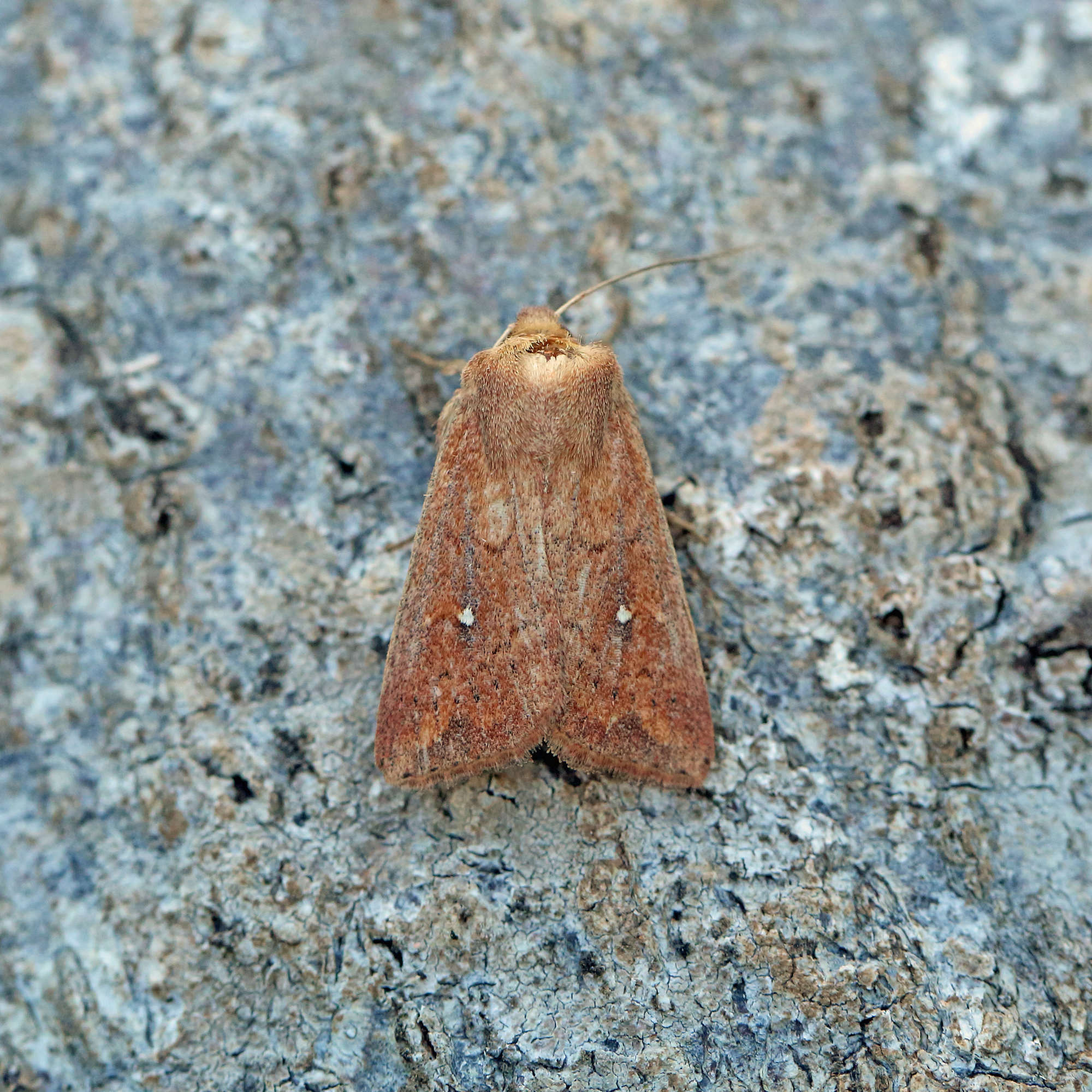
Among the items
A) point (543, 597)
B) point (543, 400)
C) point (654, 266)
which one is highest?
point (654, 266)

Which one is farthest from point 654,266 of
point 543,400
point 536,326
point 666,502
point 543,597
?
point 543,597

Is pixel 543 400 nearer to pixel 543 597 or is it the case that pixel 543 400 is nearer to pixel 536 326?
pixel 536 326

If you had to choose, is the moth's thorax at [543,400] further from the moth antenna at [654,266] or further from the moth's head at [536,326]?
the moth antenna at [654,266]

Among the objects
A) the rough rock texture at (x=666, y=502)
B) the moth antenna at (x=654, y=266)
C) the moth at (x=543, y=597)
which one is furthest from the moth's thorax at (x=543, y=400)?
the rough rock texture at (x=666, y=502)

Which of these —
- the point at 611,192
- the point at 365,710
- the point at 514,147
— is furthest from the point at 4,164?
the point at 365,710

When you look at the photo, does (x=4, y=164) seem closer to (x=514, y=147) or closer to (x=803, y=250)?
(x=514, y=147)

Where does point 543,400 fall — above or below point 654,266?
below

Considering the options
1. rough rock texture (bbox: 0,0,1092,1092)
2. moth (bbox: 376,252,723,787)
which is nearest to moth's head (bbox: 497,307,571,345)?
moth (bbox: 376,252,723,787)
